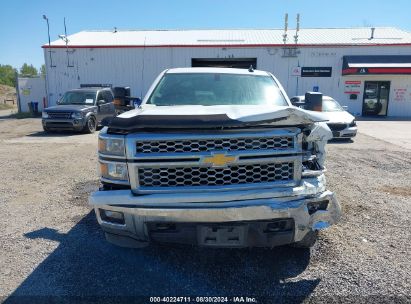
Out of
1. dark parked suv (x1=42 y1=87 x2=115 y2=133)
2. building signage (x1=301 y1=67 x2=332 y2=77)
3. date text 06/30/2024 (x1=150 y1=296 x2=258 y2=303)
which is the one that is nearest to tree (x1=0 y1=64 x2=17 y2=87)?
dark parked suv (x1=42 y1=87 x2=115 y2=133)

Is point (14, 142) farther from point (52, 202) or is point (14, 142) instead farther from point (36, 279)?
point (36, 279)

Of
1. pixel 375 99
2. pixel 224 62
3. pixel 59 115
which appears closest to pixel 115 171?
pixel 59 115

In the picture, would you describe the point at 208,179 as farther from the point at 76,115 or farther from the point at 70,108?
the point at 70,108

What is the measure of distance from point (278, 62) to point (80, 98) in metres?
14.2

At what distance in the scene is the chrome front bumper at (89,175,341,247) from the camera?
264 cm

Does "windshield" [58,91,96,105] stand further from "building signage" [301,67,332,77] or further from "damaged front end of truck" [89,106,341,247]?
"building signage" [301,67,332,77]

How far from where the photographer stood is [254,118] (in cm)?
271

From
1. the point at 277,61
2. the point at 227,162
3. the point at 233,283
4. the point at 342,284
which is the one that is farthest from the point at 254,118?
the point at 277,61

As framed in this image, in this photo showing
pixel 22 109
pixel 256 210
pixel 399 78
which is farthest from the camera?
pixel 22 109

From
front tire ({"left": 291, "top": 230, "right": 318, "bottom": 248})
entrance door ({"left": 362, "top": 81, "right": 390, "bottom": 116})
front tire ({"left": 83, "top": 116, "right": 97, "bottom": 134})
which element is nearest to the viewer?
front tire ({"left": 291, "top": 230, "right": 318, "bottom": 248})

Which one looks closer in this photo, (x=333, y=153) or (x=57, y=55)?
(x=333, y=153)

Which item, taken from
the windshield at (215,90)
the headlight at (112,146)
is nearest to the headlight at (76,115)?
the windshield at (215,90)

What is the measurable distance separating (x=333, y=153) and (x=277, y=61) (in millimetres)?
14821

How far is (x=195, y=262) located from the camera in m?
3.38
